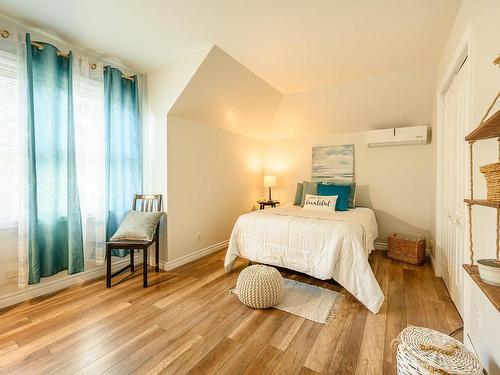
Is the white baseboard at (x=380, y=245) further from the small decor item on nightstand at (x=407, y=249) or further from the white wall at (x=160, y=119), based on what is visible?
the white wall at (x=160, y=119)

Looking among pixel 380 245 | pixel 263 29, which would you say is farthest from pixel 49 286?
pixel 380 245

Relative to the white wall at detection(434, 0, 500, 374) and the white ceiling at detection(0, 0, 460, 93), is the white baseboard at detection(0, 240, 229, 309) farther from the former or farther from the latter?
the white wall at detection(434, 0, 500, 374)

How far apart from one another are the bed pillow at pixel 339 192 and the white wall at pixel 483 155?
6.41 feet

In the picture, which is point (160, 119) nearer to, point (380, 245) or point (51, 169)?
point (51, 169)

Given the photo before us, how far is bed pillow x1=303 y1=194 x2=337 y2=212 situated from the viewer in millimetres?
3309

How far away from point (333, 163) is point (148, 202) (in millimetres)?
3140

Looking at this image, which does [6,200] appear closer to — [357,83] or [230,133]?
[230,133]

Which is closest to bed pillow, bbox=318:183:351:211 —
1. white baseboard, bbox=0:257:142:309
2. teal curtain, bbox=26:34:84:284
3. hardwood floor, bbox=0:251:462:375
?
hardwood floor, bbox=0:251:462:375

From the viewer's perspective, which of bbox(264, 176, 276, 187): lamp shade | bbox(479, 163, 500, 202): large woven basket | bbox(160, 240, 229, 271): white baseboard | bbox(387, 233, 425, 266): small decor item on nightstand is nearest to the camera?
bbox(479, 163, 500, 202): large woven basket

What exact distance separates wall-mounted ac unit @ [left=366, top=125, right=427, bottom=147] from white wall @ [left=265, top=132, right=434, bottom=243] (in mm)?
191

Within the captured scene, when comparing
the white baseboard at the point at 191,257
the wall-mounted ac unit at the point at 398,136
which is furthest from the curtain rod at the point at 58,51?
the wall-mounted ac unit at the point at 398,136

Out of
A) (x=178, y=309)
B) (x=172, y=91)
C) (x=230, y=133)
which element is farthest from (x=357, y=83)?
(x=178, y=309)

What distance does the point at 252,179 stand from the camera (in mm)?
4605

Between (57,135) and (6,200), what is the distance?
73 centimetres
